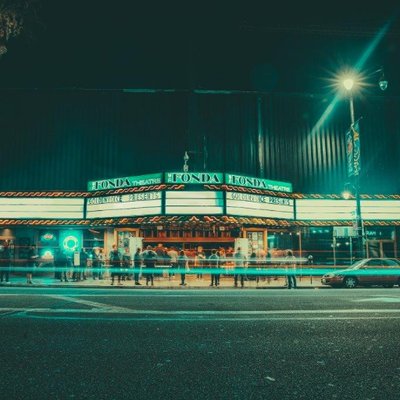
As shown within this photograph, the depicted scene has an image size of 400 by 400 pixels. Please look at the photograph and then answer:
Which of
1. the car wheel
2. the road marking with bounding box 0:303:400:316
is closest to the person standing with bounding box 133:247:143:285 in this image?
the car wheel

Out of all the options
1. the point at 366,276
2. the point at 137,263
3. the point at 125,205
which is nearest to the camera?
the point at 366,276

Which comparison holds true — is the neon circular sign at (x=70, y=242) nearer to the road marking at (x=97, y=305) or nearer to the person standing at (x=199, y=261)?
the person standing at (x=199, y=261)

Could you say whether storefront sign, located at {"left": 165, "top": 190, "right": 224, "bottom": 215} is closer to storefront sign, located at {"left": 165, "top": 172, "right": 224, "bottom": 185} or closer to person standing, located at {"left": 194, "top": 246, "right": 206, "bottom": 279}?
storefront sign, located at {"left": 165, "top": 172, "right": 224, "bottom": 185}

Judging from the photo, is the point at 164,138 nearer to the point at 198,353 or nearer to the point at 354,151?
the point at 354,151

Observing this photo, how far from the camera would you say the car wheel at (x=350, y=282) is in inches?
649

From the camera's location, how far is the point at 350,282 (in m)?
16.5

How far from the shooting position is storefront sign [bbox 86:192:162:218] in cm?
2016

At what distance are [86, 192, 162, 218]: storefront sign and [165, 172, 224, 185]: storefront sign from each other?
1.09 m

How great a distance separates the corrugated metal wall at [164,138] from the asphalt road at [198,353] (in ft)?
61.4

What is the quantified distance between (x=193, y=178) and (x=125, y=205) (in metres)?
4.21

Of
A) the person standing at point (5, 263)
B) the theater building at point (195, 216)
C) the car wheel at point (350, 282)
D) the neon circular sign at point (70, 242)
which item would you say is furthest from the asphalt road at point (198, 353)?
the neon circular sign at point (70, 242)

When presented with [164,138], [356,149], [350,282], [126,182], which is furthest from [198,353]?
[164,138]

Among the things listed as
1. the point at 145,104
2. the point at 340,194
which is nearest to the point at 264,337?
the point at 340,194

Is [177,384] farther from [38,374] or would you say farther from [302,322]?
[302,322]
